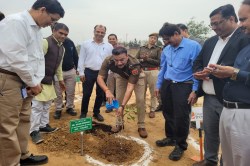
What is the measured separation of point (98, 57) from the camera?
6062mm

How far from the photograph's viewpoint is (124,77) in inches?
198

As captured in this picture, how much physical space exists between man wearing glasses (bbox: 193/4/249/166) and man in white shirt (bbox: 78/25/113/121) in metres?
2.78

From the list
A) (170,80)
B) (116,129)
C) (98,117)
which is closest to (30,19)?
Answer: (170,80)

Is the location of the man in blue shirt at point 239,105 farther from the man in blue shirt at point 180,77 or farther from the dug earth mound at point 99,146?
the dug earth mound at point 99,146

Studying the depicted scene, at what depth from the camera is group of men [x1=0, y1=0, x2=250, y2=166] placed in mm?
2559

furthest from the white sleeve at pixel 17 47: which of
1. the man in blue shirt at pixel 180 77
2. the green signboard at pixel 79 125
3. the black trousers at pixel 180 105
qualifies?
the black trousers at pixel 180 105

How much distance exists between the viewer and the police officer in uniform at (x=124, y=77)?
441 cm

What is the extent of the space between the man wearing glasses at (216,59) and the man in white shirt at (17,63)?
2.03 metres

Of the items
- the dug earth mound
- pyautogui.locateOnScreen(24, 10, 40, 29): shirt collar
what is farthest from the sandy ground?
pyautogui.locateOnScreen(24, 10, 40, 29): shirt collar

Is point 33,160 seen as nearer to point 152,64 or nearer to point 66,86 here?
point 66,86

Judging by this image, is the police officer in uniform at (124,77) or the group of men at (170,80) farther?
the police officer in uniform at (124,77)

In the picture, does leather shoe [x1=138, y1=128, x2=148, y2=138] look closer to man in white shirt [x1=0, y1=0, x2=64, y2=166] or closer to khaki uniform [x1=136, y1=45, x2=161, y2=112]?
khaki uniform [x1=136, y1=45, x2=161, y2=112]

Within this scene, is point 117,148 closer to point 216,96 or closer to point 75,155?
point 75,155

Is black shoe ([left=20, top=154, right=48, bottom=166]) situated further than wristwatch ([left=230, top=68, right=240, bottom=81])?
Yes
